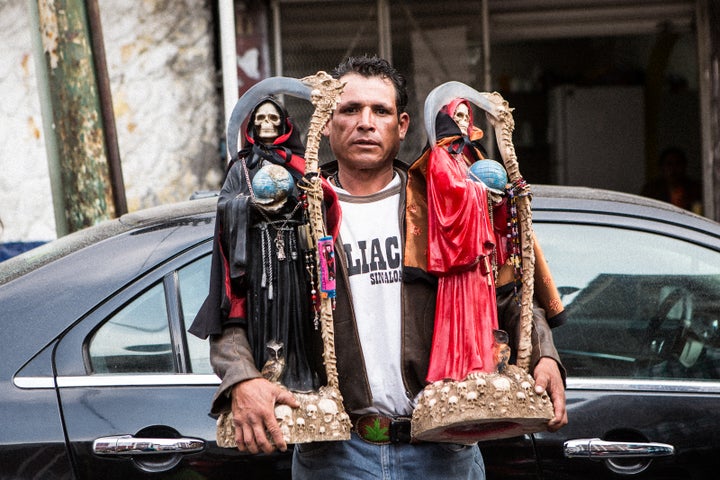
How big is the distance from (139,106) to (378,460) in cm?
465

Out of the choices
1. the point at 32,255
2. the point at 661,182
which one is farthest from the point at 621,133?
the point at 32,255

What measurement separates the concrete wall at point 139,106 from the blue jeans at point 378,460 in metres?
4.46

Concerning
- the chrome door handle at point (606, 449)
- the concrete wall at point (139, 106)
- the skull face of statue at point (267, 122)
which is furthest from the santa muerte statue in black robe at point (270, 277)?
the concrete wall at point (139, 106)

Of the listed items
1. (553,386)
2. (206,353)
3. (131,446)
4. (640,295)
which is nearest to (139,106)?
(206,353)

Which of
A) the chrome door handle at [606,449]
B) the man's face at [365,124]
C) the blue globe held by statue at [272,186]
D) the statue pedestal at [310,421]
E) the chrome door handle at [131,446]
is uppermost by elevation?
the man's face at [365,124]

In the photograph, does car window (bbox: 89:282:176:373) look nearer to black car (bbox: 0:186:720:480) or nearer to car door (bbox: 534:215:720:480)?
black car (bbox: 0:186:720:480)

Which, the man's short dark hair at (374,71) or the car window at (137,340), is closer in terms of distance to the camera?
the man's short dark hair at (374,71)

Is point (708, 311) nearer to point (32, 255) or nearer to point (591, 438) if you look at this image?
point (591, 438)

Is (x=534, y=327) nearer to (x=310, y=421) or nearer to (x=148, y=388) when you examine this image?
(x=310, y=421)

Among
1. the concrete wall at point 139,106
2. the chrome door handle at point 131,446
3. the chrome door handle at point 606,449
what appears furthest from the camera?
the concrete wall at point 139,106

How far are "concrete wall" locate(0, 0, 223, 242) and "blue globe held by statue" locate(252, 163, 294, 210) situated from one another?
4.43m

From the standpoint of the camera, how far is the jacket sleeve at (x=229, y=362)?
7.52 feet

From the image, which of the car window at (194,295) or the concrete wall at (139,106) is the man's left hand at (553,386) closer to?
the car window at (194,295)

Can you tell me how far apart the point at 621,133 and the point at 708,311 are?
6.24 m
